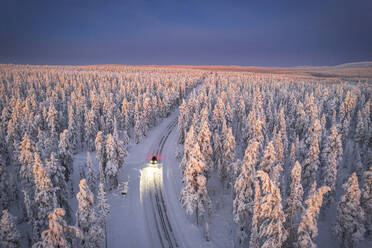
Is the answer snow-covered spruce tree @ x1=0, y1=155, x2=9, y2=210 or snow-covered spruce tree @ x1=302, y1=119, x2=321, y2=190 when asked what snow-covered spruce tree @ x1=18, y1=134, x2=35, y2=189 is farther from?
snow-covered spruce tree @ x1=302, y1=119, x2=321, y2=190

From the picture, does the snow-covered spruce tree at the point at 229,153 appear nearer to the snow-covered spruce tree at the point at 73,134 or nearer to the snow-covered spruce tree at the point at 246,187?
the snow-covered spruce tree at the point at 246,187

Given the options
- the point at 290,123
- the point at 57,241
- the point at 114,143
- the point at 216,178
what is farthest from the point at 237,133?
the point at 57,241

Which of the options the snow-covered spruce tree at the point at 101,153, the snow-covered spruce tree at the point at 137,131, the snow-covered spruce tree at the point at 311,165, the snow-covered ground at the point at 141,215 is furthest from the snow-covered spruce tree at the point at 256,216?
the snow-covered spruce tree at the point at 137,131

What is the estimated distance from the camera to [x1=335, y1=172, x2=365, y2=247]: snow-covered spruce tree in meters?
20.4

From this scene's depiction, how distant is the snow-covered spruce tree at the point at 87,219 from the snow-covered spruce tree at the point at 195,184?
1041 cm

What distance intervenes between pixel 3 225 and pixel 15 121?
4203 cm

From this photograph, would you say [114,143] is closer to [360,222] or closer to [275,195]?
[275,195]

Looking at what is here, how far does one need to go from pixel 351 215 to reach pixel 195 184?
1769cm

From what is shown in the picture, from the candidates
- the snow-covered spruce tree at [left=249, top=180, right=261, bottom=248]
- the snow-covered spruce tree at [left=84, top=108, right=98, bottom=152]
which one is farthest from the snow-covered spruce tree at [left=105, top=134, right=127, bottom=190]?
the snow-covered spruce tree at [left=249, top=180, right=261, bottom=248]

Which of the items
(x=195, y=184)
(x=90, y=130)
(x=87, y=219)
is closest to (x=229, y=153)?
(x=195, y=184)

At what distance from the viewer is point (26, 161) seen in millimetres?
26344

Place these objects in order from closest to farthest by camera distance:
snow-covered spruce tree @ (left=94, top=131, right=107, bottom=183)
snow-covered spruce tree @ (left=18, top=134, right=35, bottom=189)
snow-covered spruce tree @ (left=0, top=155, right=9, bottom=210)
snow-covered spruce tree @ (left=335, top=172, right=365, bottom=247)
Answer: snow-covered spruce tree @ (left=335, top=172, right=365, bottom=247), snow-covered spruce tree @ (left=18, top=134, right=35, bottom=189), snow-covered spruce tree @ (left=0, top=155, right=9, bottom=210), snow-covered spruce tree @ (left=94, top=131, right=107, bottom=183)

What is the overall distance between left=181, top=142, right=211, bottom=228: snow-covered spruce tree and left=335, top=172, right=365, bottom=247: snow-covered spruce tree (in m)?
15.4

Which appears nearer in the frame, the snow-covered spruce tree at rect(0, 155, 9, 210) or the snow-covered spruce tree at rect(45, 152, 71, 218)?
the snow-covered spruce tree at rect(45, 152, 71, 218)
